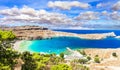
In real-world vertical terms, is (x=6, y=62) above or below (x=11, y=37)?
below

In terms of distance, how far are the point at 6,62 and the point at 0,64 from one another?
2.47 metres

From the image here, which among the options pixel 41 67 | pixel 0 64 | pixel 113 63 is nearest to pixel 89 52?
pixel 113 63

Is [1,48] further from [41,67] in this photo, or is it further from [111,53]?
[111,53]

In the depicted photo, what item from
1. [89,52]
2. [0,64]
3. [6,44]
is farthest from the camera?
[89,52]

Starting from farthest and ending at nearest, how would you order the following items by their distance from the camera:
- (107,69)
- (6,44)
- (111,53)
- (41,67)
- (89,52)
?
(89,52)
(111,53)
(107,69)
(41,67)
(6,44)

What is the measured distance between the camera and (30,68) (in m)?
49.1

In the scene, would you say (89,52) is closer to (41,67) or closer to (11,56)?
(41,67)

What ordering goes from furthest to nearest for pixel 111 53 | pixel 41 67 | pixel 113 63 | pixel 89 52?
pixel 89 52, pixel 111 53, pixel 113 63, pixel 41 67

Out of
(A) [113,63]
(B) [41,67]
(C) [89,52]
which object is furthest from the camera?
(C) [89,52]

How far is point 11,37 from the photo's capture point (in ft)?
158

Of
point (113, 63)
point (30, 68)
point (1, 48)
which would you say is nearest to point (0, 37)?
point (1, 48)

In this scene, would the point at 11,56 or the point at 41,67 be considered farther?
the point at 41,67

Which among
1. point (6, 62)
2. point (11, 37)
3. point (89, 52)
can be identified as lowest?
point (89, 52)

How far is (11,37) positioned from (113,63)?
38.7 meters
